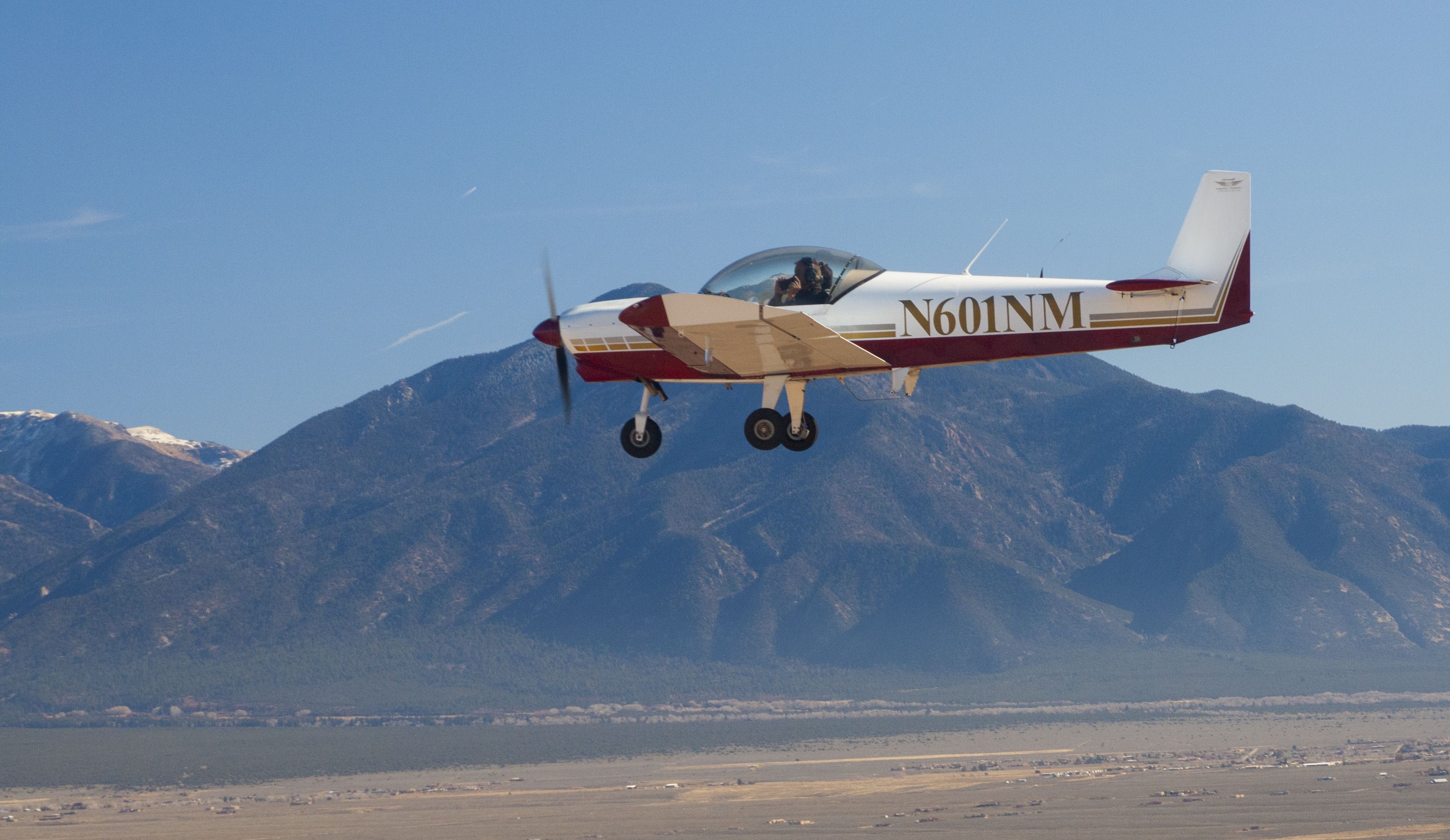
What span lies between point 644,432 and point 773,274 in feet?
16.0

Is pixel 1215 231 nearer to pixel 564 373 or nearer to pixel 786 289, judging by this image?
pixel 786 289

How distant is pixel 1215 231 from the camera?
3216 cm

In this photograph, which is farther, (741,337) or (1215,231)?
(1215,231)

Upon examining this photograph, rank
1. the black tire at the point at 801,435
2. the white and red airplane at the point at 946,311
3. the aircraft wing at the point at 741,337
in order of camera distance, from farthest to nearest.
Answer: the black tire at the point at 801,435 < the white and red airplane at the point at 946,311 < the aircraft wing at the point at 741,337

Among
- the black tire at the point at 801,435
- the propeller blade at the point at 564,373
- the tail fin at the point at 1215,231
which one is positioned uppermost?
the tail fin at the point at 1215,231

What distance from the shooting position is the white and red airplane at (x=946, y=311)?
31.7m

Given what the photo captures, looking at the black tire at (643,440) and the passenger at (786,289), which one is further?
the black tire at (643,440)

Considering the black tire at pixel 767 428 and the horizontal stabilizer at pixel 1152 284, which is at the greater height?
the horizontal stabilizer at pixel 1152 284

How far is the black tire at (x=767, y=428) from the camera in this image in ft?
108

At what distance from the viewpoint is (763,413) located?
33000 mm

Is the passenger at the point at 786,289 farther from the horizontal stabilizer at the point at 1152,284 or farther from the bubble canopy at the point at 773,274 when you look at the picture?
the horizontal stabilizer at the point at 1152,284

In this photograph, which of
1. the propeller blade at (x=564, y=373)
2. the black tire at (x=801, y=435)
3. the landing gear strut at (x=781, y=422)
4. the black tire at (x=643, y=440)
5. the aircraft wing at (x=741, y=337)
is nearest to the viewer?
the aircraft wing at (x=741, y=337)

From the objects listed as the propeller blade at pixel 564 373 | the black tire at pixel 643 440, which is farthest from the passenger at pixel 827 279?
the propeller blade at pixel 564 373

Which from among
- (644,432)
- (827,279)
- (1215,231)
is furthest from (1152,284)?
(644,432)
